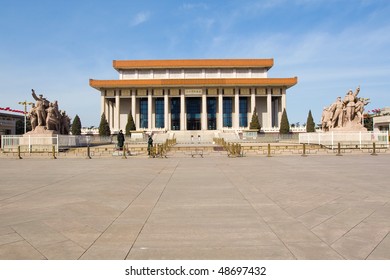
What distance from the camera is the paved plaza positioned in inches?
128

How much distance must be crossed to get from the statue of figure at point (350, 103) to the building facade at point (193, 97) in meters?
33.3

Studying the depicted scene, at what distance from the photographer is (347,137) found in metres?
23.4

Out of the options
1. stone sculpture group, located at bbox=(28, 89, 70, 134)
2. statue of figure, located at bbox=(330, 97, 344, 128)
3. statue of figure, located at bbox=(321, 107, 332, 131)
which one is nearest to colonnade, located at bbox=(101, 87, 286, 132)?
statue of figure, located at bbox=(321, 107, 332, 131)

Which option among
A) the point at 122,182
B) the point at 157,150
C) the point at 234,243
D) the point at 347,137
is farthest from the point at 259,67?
the point at 234,243

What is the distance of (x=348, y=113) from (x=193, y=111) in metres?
42.2

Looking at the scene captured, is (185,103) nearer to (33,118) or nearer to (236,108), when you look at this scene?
(236,108)

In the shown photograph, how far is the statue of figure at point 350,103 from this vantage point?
81.3 ft

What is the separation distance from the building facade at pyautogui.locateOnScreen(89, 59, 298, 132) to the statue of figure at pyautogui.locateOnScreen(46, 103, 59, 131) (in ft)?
108

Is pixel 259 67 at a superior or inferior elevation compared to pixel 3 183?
superior

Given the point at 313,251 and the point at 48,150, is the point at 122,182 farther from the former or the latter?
the point at 48,150

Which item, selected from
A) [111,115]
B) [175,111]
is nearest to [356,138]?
[175,111]

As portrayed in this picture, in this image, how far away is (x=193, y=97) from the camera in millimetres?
63875

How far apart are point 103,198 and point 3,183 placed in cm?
420

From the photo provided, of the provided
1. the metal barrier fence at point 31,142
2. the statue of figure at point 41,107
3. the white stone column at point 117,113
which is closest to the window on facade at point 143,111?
the white stone column at point 117,113
